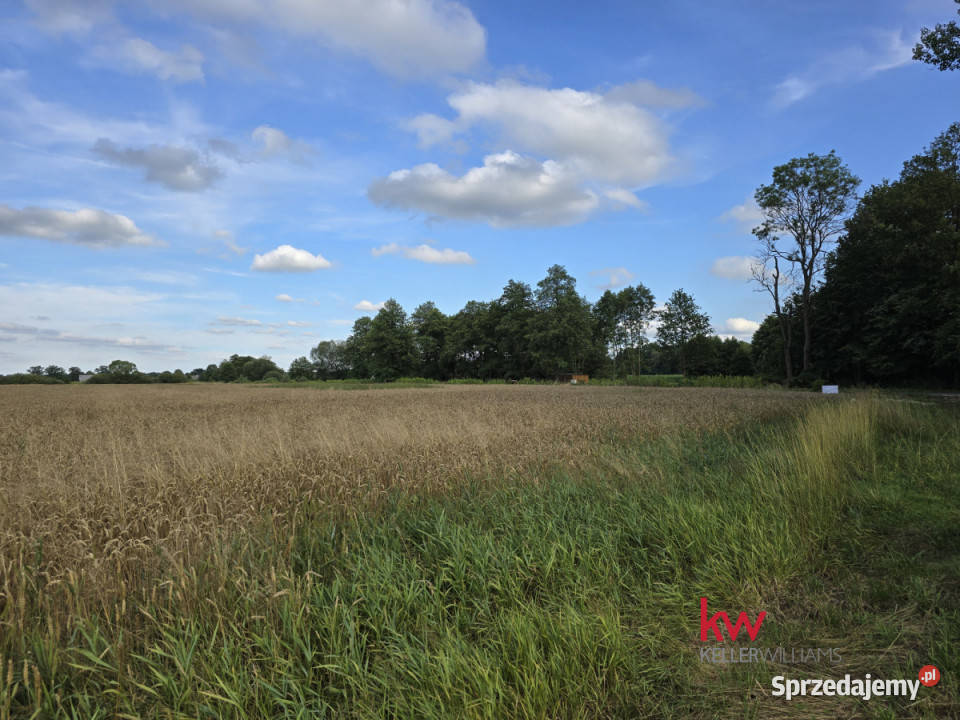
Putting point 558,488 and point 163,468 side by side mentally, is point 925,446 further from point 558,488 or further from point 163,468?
point 163,468

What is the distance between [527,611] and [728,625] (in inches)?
64.5

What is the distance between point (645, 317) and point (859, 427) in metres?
78.1

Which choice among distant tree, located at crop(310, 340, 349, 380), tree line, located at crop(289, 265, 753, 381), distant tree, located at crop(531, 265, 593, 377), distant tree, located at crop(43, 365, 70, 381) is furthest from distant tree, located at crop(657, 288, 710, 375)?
distant tree, located at crop(43, 365, 70, 381)

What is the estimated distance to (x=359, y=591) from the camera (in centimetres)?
347

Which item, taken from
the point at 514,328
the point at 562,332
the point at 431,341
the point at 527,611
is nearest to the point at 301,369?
the point at 431,341

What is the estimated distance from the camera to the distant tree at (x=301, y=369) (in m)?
122

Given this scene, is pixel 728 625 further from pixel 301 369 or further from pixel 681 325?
pixel 301 369

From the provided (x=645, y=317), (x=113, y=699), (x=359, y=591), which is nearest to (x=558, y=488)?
(x=359, y=591)

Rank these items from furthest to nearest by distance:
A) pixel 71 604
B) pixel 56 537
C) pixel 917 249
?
pixel 917 249, pixel 56 537, pixel 71 604

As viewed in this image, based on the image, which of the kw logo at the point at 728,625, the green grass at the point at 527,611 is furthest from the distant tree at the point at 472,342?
the kw logo at the point at 728,625

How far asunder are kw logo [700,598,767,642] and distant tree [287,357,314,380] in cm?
12141

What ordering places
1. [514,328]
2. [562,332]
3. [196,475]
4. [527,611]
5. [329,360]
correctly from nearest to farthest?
[527,611], [196,475], [562,332], [514,328], [329,360]

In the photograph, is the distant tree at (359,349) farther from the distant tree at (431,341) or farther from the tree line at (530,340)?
the distant tree at (431,341)

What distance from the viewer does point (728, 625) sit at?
3607 mm
